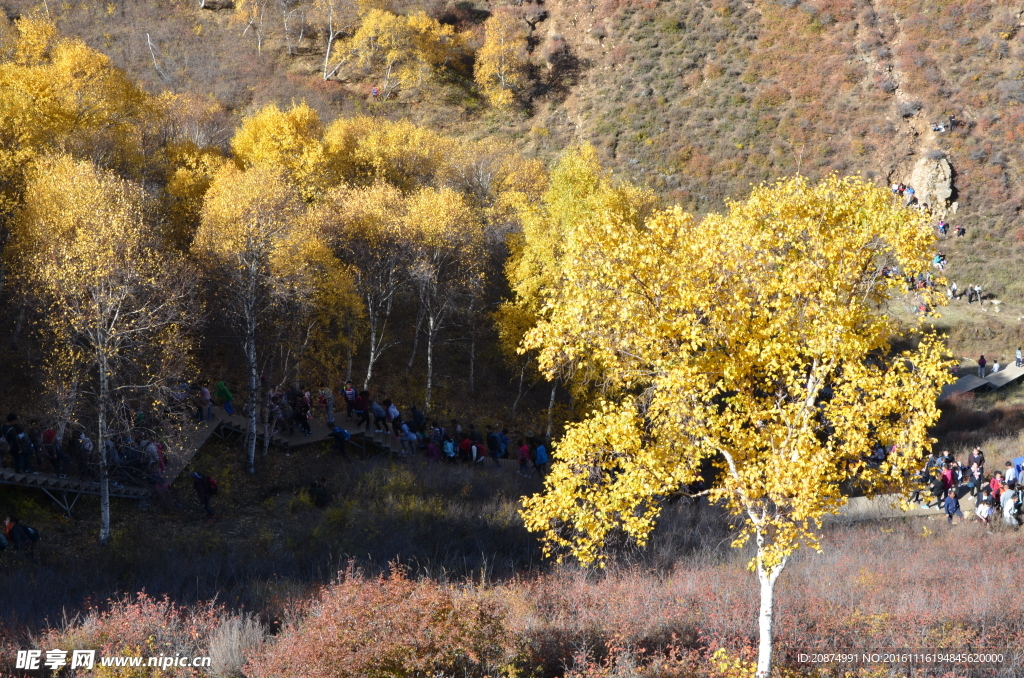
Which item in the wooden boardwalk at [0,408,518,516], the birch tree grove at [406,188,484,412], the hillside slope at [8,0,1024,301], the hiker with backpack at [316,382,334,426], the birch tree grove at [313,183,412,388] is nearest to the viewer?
the wooden boardwalk at [0,408,518,516]

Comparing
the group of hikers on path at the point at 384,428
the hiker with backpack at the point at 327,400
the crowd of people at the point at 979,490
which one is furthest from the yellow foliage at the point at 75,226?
the crowd of people at the point at 979,490

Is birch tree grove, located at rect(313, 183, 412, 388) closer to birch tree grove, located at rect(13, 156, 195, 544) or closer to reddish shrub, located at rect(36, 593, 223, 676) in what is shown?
birch tree grove, located at rect(13, 156, 195, 544)

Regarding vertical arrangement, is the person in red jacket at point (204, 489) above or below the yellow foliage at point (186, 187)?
below

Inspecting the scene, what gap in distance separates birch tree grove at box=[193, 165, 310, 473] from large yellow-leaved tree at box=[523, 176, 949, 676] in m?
13.8

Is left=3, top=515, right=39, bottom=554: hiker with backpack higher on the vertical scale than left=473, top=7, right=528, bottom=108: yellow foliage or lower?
lower

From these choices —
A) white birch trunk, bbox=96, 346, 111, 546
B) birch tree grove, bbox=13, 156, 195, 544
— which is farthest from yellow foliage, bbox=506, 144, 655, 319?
white birch trunk, bbox=96, 346, 111, 546

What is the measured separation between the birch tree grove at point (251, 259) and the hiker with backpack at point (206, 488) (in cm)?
237

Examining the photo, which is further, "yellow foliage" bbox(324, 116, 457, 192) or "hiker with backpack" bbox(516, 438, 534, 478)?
"yellow foliage" bbox(324, 116, 457, 192)

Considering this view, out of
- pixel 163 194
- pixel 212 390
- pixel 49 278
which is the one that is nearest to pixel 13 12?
pixel 163 194

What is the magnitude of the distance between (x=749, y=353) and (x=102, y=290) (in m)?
16.0

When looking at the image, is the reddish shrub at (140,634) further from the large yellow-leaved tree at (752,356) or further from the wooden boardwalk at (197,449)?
the wooden boardwalk at (197,449)

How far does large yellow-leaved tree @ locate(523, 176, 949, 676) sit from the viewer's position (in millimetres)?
10789

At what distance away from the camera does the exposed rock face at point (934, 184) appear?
50094mm

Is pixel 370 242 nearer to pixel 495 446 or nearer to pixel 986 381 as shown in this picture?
pixel 495 446
